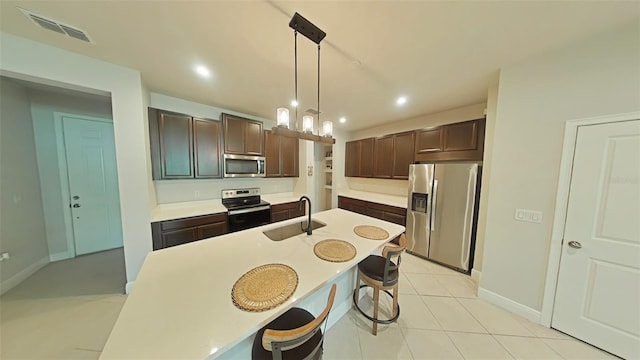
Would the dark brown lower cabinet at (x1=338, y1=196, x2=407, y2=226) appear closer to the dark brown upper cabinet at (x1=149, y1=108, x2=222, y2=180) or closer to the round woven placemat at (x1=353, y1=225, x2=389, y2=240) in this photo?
the round woven placemat at (x1=353, y1=225, x2=389, y2=240)

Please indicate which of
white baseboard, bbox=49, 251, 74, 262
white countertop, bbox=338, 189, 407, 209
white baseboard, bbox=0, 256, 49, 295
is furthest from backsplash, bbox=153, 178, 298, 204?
white countertop, bbox=338, 189, 407, 209

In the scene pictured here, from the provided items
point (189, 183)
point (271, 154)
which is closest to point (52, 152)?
point (189, 183)

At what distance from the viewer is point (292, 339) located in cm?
85

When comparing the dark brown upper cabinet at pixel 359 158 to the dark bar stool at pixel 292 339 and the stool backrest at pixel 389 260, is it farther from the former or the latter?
the dark bar stool at pixel 292 339

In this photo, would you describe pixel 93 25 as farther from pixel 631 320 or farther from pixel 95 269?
pixel 631 320

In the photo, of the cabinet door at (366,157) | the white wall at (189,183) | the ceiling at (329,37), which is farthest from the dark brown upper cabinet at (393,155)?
the white wall at (189,183)

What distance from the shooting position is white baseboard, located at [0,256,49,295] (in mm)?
2214

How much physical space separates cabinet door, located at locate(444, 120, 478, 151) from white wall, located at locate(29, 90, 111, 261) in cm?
536

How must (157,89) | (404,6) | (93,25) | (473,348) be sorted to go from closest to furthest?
(404,6) → (93,25) → (473,348) → (157,89)

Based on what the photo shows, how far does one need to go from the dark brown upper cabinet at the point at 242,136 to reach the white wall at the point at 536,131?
3.45 meters

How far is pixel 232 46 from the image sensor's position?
1.68 metres

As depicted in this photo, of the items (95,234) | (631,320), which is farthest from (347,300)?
(95,234)

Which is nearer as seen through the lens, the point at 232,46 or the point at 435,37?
the point at 435,37

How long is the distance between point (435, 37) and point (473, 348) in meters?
2.71
